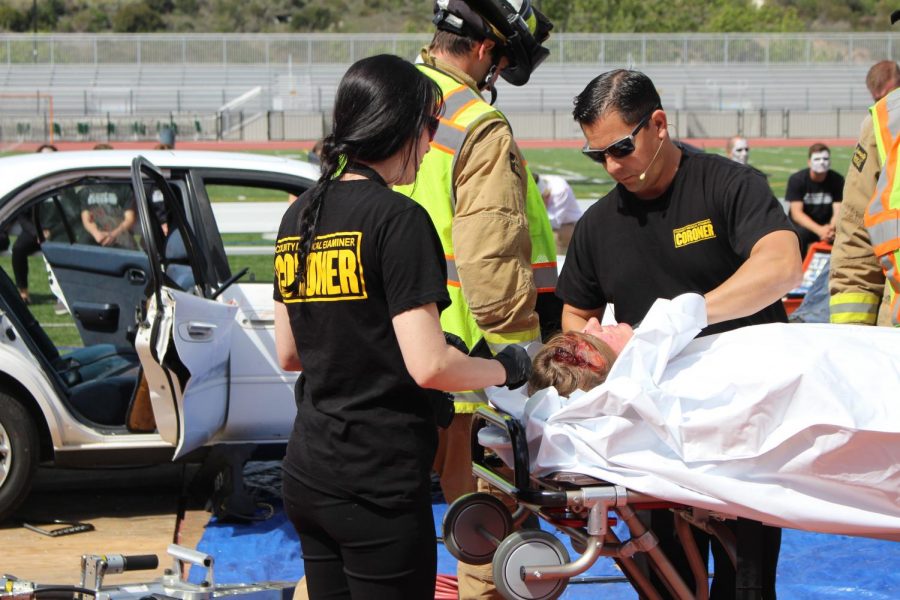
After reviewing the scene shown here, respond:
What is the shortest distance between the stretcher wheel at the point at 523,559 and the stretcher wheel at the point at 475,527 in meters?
0.30

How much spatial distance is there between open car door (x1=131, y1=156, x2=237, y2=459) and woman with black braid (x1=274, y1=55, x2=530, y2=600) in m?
2.67

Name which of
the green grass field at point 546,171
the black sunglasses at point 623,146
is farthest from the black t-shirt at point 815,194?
the black sunglasses at point 623,146

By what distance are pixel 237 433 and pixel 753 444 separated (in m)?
3.70

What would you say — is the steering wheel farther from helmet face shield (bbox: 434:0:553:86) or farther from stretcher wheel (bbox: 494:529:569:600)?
stretcher wheel (bbox: 494:529:569:600)

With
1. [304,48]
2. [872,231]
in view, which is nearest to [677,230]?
[872,231]

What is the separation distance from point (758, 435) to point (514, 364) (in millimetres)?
642

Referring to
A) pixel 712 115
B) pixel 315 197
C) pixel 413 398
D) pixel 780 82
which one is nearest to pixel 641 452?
pixel 413 398

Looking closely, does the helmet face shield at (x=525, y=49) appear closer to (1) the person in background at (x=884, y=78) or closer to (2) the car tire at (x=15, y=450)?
(2) the car tire at (x=15, y=450)

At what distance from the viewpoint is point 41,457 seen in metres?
5.98

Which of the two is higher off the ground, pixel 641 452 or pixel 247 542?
pixel 641 452

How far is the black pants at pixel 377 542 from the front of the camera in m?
2.73

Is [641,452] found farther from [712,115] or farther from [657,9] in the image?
[657,9]

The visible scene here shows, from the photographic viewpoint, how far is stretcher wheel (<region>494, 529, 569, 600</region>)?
290 centimetres

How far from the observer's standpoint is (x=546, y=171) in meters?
32.3
